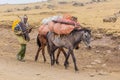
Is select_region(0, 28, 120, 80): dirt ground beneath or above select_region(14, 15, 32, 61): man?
beneath

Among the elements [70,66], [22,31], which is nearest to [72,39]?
[70,66]

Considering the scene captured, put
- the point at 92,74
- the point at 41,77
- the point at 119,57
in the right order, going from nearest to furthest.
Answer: the point at 41,77 → the point at 92,74 → the point at 119,57

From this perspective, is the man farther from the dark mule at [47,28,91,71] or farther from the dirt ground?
the dark mule at [47,28,91,71]

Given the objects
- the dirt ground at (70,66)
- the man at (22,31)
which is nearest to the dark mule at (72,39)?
the dirt ground at (70,66)

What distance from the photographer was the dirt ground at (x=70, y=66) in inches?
565

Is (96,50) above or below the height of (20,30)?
below

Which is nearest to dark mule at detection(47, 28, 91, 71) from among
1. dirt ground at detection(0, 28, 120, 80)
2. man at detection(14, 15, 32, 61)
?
dirt ground at detection(0, 28, 120, 80)

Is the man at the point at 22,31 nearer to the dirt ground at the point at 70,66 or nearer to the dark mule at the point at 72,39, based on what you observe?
the dirt ground at the point at 70,66

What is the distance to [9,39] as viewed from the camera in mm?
23406

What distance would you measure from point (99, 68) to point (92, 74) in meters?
1.88

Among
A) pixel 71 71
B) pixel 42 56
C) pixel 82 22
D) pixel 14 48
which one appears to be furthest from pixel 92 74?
pixel 82 22

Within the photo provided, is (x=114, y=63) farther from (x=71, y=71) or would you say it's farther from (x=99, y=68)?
(x=71, y=71)

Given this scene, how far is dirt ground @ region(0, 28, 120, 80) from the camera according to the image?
14341 millimetres

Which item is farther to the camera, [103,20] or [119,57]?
[103,20]
